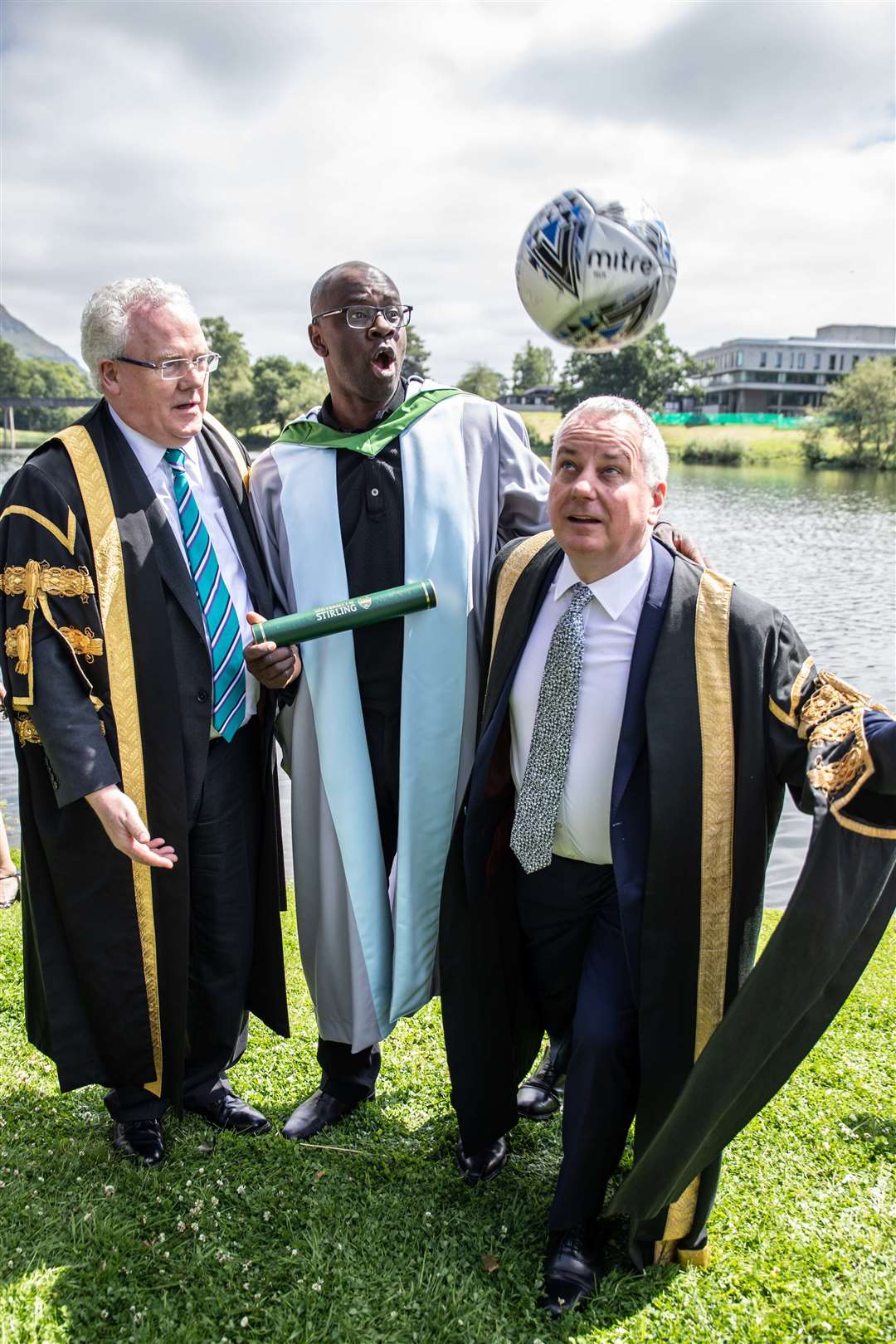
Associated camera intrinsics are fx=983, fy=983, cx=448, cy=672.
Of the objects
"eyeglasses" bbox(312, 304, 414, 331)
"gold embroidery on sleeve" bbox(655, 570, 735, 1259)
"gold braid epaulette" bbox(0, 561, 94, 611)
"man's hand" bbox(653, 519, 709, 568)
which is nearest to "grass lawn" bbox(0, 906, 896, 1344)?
"gold embroidery on sleeve" bbox(655, 570, 735, 1259)

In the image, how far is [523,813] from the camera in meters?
2.73

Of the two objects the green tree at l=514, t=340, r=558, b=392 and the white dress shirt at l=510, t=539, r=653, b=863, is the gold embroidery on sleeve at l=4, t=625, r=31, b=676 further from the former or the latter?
the green tree at l=514, t=340, r=558, b=392

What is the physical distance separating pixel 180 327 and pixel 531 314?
1159 mm

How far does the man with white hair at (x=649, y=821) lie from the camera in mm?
2219

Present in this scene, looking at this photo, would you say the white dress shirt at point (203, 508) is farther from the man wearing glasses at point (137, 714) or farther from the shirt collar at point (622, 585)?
the shirt collar at point (622, 585)

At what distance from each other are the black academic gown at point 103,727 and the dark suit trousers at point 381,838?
1.25 feet

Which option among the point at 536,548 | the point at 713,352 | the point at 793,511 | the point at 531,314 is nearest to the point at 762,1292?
the point at 536,548

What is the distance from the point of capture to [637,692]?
254 centimetres

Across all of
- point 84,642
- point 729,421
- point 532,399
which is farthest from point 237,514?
point 532,399

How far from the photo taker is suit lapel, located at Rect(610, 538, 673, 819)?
2523mm

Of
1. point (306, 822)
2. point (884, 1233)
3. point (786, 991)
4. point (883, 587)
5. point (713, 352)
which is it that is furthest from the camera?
point (713, 352)

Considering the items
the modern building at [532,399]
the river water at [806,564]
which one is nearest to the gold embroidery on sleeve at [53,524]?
the river water at [806,564]

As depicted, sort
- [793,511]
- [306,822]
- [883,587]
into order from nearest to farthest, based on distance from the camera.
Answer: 1. [306,822]
2. [883,587]
3. [793,511]

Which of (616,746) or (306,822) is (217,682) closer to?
(306,822)
